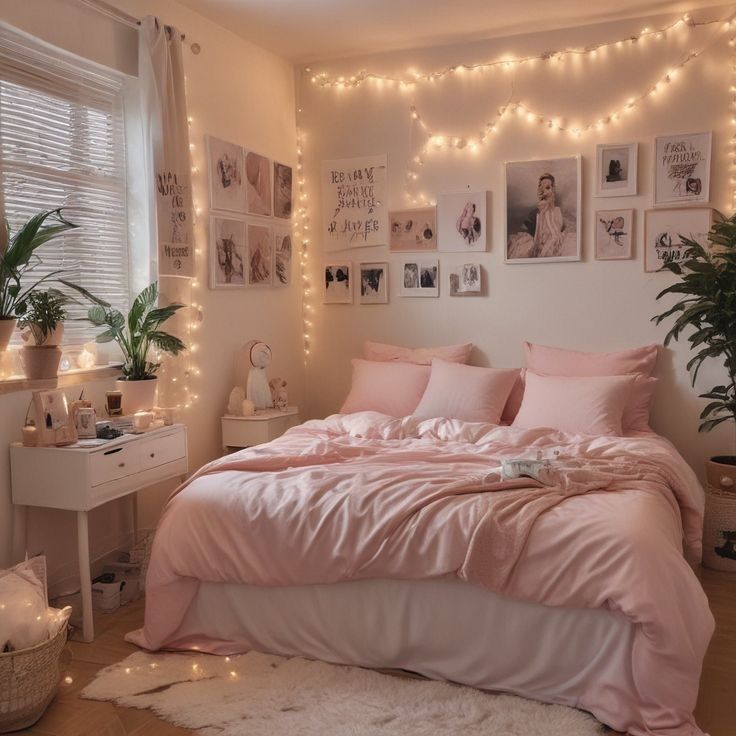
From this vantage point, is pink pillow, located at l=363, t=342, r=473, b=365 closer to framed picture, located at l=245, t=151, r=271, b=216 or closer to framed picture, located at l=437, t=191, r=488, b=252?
framed picture, located at l=437, t=191, r=488, b=252

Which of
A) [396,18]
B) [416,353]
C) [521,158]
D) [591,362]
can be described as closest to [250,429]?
[416,353]

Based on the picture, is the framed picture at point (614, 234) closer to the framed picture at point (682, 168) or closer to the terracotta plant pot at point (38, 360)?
the framed picture at point (682, 168)

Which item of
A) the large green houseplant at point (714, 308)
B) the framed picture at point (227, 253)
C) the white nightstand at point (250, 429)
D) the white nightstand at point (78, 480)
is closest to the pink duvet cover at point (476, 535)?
the white nightstand at point (78, 480)

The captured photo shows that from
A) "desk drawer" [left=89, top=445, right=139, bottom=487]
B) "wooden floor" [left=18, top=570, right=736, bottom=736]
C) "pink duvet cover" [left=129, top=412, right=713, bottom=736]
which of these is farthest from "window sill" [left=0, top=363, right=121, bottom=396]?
"wooden floor" [left=18, top=570, right=736, bottom=736]

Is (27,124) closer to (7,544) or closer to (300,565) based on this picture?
(7,544)

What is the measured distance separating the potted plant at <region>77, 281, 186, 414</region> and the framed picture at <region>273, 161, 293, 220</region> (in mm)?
1352

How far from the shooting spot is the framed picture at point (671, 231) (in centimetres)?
407

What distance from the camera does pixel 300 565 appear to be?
8.80ft

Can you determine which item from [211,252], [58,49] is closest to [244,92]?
[211,252]

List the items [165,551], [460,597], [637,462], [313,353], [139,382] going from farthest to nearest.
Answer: [313,353]
[139,382]
[637,462]
[165,551]
[460,597]

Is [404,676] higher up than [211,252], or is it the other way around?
[211,252]

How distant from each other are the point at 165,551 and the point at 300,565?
1.70 ft

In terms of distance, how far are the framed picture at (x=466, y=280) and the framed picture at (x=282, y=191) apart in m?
1.08

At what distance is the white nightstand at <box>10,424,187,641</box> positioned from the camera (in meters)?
2.90
